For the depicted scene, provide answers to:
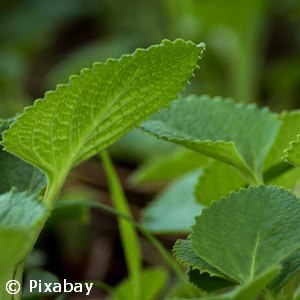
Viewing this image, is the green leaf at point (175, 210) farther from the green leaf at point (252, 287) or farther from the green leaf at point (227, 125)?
the green leaf at point (252, 287)

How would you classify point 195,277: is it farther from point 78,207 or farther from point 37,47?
point 37,47

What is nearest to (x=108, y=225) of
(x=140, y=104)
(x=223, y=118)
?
(x=223, y=118)

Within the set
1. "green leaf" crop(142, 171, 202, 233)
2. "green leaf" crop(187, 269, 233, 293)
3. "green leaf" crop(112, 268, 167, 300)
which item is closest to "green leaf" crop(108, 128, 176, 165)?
"green leaf" crop(142, 171, 202, 233)

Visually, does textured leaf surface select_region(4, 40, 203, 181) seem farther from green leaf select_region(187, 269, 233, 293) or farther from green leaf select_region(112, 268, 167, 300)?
green leaf select_region(112, 268, 167, 300)

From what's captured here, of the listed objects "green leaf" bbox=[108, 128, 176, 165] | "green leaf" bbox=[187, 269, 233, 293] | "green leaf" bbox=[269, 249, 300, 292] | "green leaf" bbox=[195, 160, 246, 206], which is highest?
"green leaf" bbox=[108, 128, 176, 165]

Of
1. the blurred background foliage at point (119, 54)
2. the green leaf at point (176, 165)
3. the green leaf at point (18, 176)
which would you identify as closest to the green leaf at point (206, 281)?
the green leaf at point (18, 176)
